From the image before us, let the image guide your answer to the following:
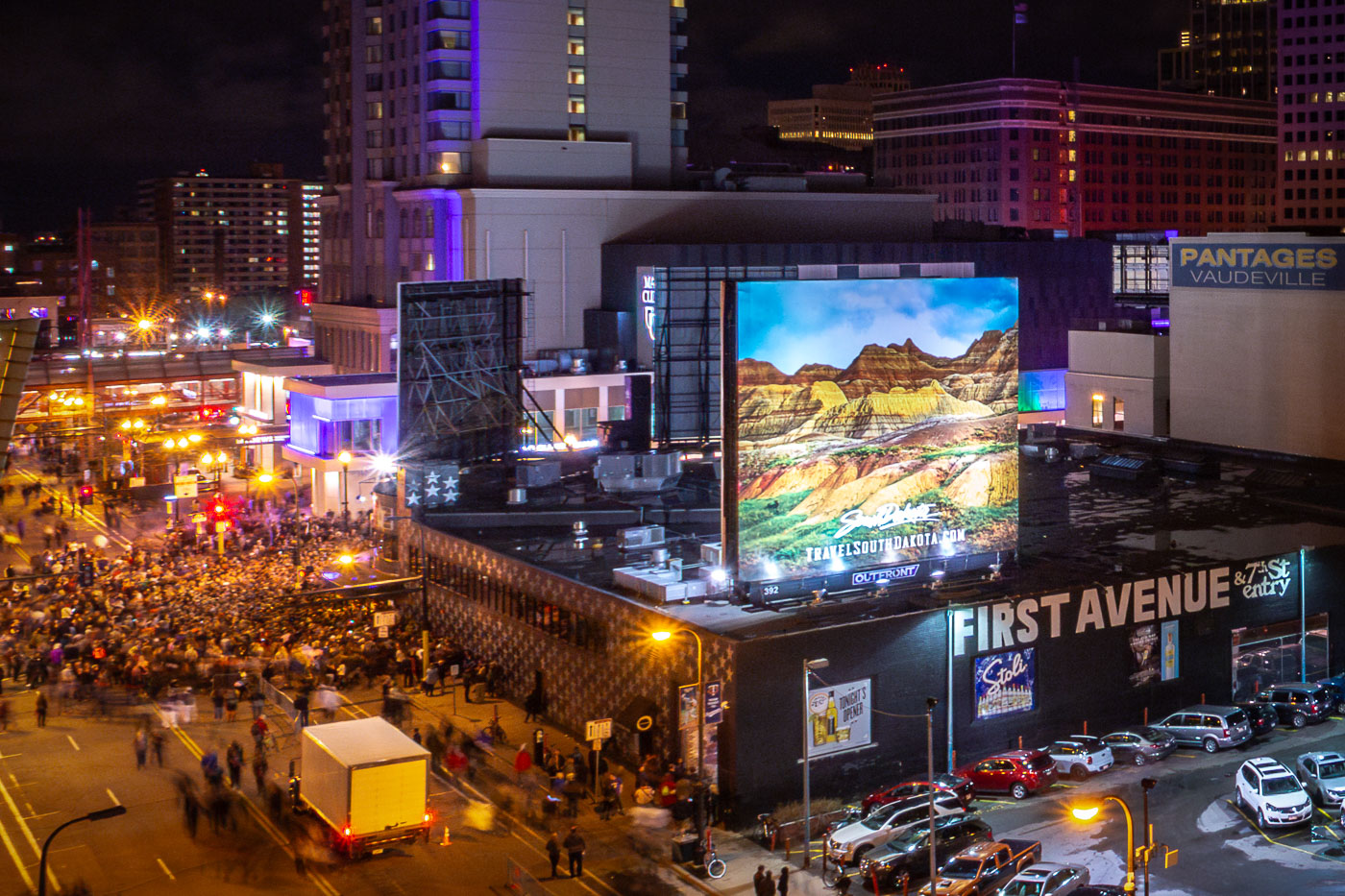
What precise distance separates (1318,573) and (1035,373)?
57.5m

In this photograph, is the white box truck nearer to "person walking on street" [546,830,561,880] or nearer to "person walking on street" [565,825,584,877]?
"person walking on street" [546,830,561,880]

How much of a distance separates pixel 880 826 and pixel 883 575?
8.55 meters

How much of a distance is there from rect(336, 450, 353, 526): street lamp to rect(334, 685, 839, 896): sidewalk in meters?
22.1

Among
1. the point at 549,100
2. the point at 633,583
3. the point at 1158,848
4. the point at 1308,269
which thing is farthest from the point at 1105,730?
the point at 549,100

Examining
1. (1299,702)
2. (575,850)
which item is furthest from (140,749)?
(1299,702)

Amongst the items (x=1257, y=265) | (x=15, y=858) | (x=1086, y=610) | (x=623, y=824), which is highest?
(x=1257, y=265)

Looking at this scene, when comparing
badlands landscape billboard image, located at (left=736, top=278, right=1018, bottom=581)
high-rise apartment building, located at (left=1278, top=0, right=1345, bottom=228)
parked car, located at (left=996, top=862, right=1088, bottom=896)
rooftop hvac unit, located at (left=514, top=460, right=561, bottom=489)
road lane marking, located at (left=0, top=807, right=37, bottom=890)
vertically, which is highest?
high-rise apartment building, located at (left=1278, top=0, right=1345, bottom=228)

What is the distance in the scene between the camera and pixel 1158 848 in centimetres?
3478

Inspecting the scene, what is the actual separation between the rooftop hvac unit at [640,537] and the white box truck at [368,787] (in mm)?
13178

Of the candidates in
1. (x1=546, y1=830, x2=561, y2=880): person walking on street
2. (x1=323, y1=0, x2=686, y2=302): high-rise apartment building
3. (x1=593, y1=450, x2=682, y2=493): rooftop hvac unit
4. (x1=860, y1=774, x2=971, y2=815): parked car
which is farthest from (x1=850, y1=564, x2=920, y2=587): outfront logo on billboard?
(x1=323, y1=0, x2=686, y2=302): high-rise apartment building

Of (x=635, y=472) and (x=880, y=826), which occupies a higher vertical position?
(x=635, y=472)

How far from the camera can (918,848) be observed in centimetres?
3350

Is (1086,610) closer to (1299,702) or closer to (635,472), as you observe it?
(1299,702)

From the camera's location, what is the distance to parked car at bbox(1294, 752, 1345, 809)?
37406 mm
